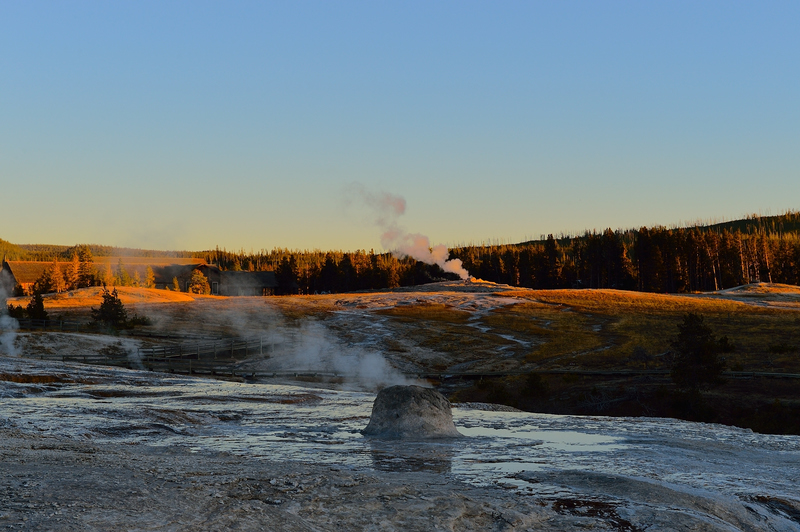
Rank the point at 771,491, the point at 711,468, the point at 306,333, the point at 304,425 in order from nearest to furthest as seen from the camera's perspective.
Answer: the point at 771,491
the point at 711,468
the point at 304,425
the point at 306,333

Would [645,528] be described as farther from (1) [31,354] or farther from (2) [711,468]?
(1) [31,354]

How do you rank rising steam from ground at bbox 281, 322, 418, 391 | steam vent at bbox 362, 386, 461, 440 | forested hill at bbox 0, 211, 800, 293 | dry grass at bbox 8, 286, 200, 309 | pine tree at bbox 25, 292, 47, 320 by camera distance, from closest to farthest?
1. steam vent at bbox 362, 386, 461, 440
2. rising steam from ground at bbox 281, 322, 418, 391
3. pine tree at bbox 25, 292, 47, 320
4. dry grass at bbox 8, 286, 200, 309
5. forested hill at bbox 0, 211, 800, 293

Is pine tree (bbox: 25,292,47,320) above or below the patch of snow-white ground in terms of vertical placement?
above

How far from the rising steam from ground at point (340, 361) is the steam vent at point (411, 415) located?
1123 inches

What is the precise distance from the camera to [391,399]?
1520cm

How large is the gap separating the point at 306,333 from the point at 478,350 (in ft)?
60.5

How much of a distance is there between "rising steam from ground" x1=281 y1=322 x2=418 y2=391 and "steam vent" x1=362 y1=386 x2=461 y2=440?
28.5 metres

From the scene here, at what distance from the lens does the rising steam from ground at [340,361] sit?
47.0 meters

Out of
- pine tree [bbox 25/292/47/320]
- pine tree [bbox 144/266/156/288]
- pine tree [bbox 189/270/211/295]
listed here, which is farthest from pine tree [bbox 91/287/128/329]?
pine tree [bbox 144/266/156/288]

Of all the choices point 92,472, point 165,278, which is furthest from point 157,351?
point 165,278

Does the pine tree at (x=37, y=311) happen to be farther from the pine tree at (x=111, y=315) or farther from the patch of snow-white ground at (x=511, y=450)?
the patch of snow-white ground at (x=511, y=450)

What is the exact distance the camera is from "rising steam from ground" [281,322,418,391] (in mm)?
46969

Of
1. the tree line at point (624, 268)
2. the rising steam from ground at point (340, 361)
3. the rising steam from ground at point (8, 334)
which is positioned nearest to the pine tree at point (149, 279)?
the tree line at point (624, 268)

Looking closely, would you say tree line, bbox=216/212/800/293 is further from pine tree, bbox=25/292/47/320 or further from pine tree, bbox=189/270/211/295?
pine tree, bbox=25/292/47/320
